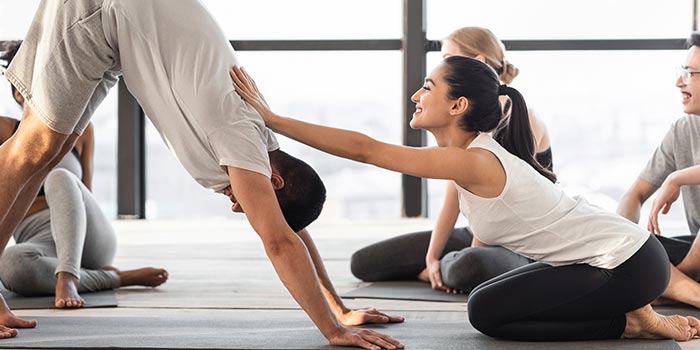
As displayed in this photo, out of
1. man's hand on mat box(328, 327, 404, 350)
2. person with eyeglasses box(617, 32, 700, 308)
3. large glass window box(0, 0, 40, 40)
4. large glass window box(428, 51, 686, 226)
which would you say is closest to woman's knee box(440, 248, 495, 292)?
person with eyeglasses box(617, 32, 700, 308)

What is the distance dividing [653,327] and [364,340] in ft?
2.24

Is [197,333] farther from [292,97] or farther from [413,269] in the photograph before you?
[292,97]

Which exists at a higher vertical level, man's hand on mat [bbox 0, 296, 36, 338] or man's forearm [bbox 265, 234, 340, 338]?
man's forearm [bbox 265, 234, 340, 338]

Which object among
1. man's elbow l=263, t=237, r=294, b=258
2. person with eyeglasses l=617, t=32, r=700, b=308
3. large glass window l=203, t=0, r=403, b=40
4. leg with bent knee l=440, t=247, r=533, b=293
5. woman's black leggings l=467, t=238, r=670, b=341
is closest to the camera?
man's elbow l=263, t=237, r=294, b=258

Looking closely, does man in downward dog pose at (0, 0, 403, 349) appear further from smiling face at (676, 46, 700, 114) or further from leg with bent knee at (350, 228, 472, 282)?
smiling face at (676, 46, 700, 114)

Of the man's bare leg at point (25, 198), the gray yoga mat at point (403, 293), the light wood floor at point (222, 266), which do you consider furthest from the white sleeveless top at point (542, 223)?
the man's bare leg at point (25, 198)

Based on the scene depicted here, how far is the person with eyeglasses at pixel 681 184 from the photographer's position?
104 inches

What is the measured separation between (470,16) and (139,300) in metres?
3.55

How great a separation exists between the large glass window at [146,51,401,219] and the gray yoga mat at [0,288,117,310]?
3.22 m

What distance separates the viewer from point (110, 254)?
3215 mm

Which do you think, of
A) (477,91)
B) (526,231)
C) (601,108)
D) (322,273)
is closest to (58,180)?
(322,273)

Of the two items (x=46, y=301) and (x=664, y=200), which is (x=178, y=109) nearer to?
(x=46, y=301)

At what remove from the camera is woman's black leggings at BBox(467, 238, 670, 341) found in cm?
217

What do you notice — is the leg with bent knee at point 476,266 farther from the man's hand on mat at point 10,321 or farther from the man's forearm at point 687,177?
the man's hand on mat at point 10,321
